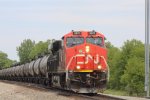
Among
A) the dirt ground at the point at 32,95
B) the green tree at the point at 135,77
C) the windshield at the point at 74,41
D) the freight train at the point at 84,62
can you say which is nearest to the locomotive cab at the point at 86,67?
the freight train at the point at 84,62

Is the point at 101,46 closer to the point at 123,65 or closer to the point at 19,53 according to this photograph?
the point at 123,65

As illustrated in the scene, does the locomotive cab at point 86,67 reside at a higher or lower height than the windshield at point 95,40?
lower

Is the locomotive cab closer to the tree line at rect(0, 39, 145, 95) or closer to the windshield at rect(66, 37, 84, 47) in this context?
the windshield at rect(66, 37, 84, 47)

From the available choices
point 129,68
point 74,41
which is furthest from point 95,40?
point 129,68

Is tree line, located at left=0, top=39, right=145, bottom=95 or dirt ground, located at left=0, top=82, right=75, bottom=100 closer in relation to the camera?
dirt ground, located at left=0, top=82, right=75, bottom=100

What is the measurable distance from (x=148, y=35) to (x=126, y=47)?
77069 mm

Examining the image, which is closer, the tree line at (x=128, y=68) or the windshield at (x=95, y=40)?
the windshield at (x=95, y=40)

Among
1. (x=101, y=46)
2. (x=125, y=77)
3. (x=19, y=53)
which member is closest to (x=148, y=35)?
(x=101, y=46)

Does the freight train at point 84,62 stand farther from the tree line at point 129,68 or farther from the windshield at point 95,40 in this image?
the tree line at point 129,68

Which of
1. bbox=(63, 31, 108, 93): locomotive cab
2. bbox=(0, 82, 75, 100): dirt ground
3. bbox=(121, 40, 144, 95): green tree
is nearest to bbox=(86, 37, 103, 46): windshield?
bbox=(63, 31, 108, 93): locomotive cab

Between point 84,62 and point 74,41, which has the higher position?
point 74,41

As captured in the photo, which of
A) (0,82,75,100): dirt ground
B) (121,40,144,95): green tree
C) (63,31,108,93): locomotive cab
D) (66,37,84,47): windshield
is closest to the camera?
(0,82,75,100): dirt ground

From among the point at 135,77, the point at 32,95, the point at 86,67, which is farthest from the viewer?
the point at 135,77

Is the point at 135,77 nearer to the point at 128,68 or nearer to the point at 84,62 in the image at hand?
the point at 128,68
